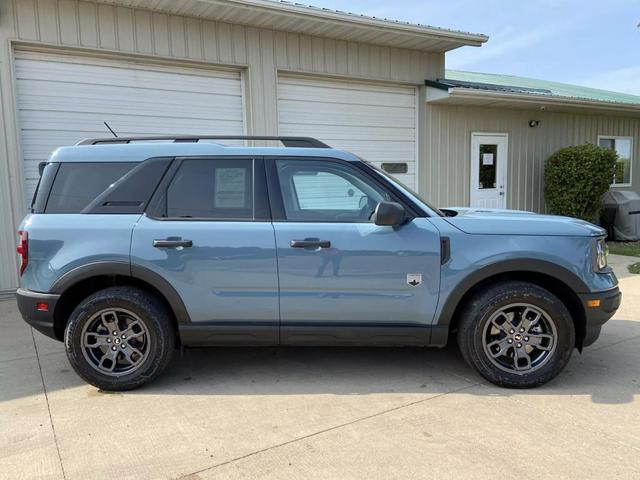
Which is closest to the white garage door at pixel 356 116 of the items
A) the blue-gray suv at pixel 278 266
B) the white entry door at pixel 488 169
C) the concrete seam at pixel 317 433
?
the white entry door at pixel 488 169

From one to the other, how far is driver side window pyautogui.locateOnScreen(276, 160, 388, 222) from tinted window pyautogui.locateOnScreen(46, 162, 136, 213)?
125 centimetres

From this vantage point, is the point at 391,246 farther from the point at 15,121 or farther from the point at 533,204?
the point at 533,204

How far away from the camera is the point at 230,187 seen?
12.8ft

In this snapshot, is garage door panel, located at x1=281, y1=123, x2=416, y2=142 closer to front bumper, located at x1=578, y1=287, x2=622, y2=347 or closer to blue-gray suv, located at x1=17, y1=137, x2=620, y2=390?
blue-gray suv, located at x1=17, y1=137, x2=620, y2=390

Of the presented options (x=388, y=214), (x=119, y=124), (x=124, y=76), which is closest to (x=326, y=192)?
(x=388, y=214)

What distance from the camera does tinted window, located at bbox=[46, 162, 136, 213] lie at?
3.85 m

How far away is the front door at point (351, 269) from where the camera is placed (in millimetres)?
3723

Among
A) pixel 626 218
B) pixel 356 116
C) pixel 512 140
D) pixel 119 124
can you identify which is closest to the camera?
pixel 119 124

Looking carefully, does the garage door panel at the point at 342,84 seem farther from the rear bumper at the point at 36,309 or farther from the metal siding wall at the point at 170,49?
the rear bumper at the point at 36,309

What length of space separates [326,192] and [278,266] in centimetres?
73

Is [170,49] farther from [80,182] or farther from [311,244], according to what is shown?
[311,244]

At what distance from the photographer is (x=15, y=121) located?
6.64 metres

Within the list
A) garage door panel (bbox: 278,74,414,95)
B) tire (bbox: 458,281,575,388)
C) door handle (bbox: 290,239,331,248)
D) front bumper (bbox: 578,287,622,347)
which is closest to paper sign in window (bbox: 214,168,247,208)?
door handle (bbox: 290,239,331,248)

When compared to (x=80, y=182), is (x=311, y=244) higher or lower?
lower
